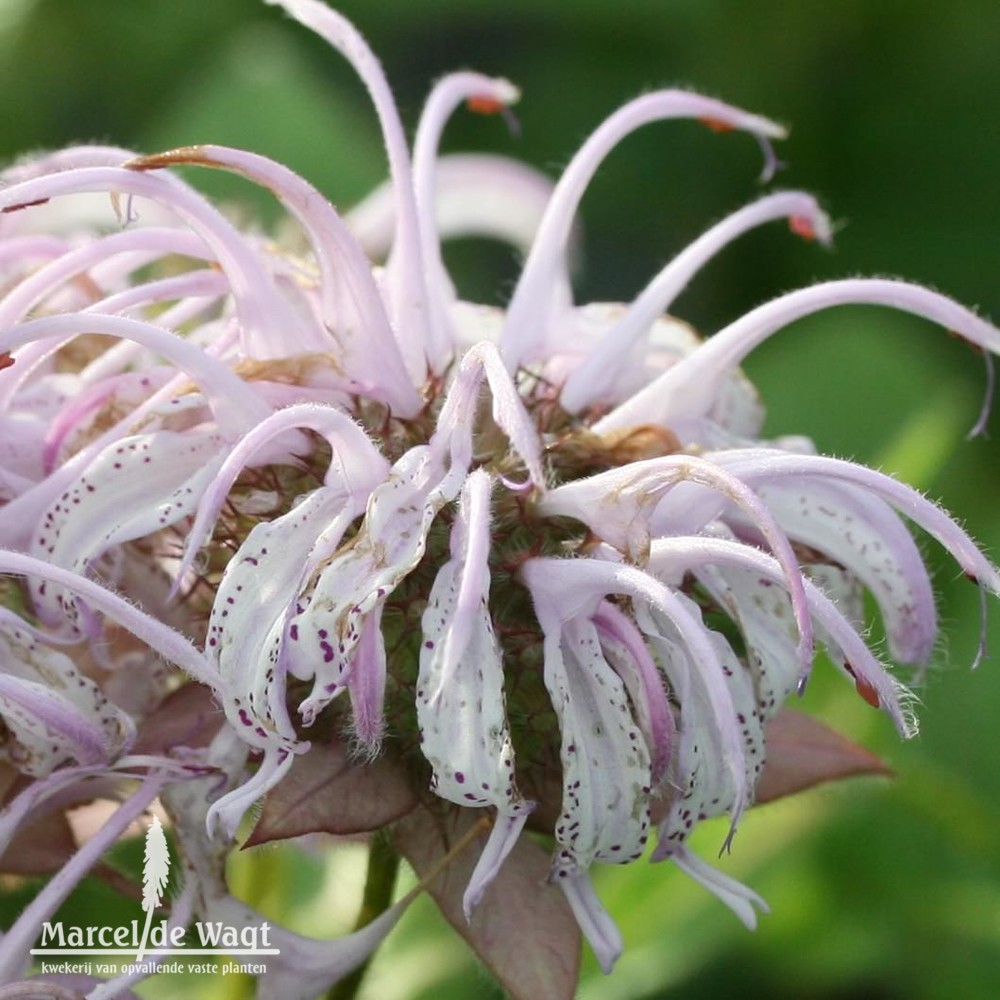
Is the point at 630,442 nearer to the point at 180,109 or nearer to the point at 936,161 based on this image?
the point at 180,109

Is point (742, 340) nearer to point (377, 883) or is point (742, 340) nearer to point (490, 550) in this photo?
point (490, 550)

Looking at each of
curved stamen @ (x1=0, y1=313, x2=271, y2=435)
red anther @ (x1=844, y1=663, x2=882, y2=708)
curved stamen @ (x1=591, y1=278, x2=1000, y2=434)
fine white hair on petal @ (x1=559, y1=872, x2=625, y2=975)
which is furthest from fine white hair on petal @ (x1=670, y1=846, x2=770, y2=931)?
curved stamen @ (x1=0, y1=313, x2=271, y2=435)

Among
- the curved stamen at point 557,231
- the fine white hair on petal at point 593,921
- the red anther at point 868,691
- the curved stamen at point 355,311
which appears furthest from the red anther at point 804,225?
the fine white hair on petal at point 593,921

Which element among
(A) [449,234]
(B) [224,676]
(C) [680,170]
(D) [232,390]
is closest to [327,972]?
(B) [224,676]

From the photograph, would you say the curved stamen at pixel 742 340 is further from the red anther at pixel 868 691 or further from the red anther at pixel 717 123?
the red anther at pixel 868 691

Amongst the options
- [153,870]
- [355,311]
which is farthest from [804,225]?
[153,870]
